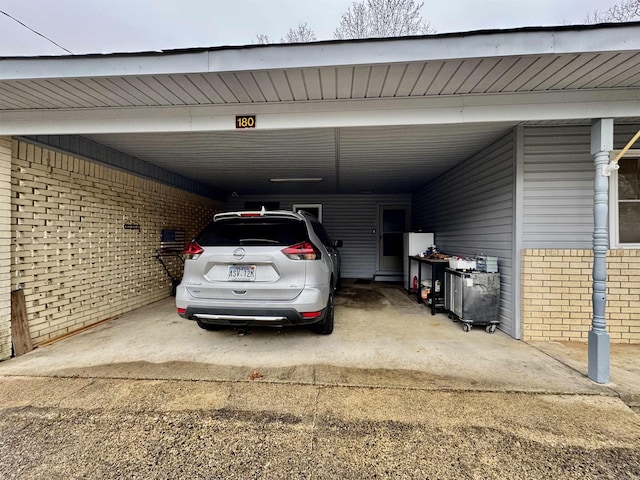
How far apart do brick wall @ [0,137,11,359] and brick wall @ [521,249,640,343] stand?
604 centimetres

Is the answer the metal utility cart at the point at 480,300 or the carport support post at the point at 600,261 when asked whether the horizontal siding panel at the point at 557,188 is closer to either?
the metal utility cart at the point at 480,300

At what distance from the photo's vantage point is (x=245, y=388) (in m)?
2.46

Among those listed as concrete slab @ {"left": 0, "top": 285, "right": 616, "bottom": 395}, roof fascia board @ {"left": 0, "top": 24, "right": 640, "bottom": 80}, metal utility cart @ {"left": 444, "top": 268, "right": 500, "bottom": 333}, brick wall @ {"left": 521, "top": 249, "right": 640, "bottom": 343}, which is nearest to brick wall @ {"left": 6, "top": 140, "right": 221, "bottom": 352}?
concrete slab @ {"left": 0, "top": 285, "right": 616, "bottom": 395}

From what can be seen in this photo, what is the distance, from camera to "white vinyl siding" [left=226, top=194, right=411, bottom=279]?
8781 millimetres

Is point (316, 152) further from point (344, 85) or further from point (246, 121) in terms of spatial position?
point (344, 85)

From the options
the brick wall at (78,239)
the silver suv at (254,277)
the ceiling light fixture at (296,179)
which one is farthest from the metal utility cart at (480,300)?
the brick wall at (78,239)

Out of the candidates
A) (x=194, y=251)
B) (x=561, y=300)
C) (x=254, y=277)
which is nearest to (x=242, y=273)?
(x=254, y=277)

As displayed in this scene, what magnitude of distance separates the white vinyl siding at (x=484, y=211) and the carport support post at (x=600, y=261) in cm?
102

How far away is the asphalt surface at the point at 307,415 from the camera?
1653 mm

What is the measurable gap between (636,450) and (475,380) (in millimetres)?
981

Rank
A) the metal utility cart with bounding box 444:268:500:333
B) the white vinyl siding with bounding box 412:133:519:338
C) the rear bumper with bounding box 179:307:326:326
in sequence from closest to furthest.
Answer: the rear bumper with bounding box 179:307:326:326 → the white vinyl siding with bounding box 412:133:519:338 → the metal utility cart with bounding box 444:268:500:333

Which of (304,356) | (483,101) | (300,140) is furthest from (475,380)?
(300,140)

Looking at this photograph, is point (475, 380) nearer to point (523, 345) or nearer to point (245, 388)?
point (523, 345)

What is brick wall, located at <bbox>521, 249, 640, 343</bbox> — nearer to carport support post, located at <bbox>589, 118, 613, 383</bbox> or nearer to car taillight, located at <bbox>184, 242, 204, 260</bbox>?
carport support post, located at <bbox>589, 118, 613, 383</bbox>
